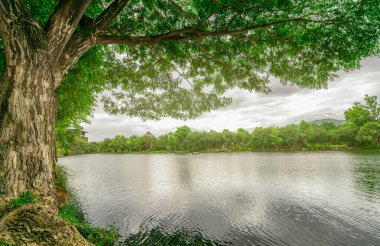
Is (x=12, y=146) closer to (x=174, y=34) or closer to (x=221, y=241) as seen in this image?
(x=174, y=34)

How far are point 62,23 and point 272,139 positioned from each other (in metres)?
111

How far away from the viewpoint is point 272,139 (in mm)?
105625

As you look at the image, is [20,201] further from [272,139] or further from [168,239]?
[272,139]

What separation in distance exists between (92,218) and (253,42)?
42.9 feet

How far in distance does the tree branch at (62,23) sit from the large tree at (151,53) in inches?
0.8

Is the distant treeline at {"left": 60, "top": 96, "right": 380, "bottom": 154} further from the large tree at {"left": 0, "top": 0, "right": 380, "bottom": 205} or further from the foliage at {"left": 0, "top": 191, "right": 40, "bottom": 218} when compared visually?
the foliage at {"left": 0, "top": 191, "right": 40, "bottom": 218}

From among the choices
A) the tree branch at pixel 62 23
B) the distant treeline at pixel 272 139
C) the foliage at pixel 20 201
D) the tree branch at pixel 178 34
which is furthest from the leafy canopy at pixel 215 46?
the distant treeline at pixel 272 139

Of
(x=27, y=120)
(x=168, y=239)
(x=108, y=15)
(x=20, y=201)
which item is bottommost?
(x=168, y=239)

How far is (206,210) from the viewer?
14422 mm

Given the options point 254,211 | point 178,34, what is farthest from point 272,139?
point 178,34

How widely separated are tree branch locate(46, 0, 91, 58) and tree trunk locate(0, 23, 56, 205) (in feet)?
0.79

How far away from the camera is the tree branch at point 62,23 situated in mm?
4230

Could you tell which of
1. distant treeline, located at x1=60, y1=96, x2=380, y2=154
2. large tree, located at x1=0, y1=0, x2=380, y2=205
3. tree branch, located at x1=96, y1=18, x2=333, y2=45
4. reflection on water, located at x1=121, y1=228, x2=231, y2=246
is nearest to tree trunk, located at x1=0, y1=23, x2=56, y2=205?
large tree, located at x1=0, y1=0, x2=380, y2=205

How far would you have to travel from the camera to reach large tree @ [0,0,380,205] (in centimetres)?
374
